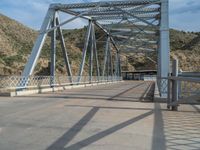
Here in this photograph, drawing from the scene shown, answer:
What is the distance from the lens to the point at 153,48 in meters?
64.2

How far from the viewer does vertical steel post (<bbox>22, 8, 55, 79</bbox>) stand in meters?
20.9

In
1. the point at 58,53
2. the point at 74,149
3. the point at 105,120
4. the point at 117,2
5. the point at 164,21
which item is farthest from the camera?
the point at 58,53

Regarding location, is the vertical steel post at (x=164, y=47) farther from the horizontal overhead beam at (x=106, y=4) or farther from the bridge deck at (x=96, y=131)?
the bridge deck at (x=96, y=131)

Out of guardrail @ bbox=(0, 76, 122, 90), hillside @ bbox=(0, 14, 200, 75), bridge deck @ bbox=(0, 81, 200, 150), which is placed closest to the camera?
bridge deck @ bbox=(0, 81, 200, 150)

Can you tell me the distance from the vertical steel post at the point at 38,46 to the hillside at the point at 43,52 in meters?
29.4

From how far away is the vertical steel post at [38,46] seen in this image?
20.9 metres

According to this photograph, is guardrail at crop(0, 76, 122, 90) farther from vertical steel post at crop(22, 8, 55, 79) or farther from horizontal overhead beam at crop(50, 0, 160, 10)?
horizontal overhead beam at crop(50, 0, 160, 10)

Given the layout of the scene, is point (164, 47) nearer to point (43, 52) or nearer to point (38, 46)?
point (38, 46)

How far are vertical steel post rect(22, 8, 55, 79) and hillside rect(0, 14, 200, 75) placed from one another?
29.4 m

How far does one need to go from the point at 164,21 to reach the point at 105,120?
14.5m

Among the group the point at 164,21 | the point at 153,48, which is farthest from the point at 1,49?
the point at 164,21

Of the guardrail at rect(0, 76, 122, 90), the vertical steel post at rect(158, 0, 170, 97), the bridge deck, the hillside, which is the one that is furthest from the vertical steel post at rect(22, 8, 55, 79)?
the hillside

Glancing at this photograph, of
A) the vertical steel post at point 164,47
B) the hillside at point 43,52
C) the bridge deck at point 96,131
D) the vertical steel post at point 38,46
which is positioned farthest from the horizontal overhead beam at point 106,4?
the hillside at point 43,52

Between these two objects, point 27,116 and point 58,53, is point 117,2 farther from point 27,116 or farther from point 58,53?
point 58,53
